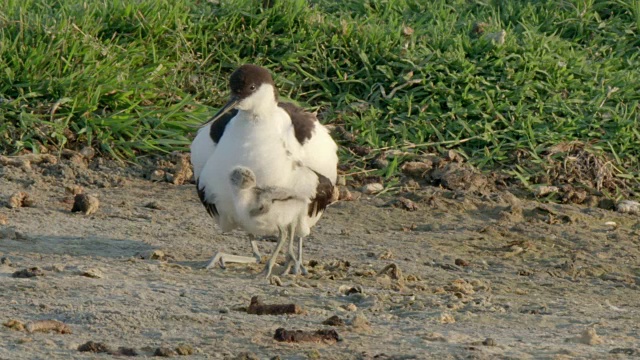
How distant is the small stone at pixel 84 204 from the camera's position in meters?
6.41

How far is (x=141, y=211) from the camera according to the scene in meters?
6.57

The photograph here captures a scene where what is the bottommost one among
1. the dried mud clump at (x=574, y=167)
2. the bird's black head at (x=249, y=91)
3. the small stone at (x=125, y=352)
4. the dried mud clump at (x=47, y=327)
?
the dried mud clump at (x=47, y=327)

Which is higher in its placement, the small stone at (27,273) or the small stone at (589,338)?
the small stone at (589,338)

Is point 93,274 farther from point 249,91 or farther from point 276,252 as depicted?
point 249,91

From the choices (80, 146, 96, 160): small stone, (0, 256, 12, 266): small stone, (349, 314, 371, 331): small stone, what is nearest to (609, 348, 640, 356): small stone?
(349, 314, 371, 331): small stone

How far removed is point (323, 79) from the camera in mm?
7859

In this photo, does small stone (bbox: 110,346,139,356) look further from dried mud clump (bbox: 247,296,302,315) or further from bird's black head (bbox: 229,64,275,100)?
bird's black head (bbox: 229,64,275,100)

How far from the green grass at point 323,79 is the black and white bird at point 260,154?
5.03ft

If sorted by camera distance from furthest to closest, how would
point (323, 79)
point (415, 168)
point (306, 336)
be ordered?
1. point (323, 79)
2. point (415, 168)
3. point (306, 336)

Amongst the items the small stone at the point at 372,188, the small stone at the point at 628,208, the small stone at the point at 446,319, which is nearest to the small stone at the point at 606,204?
the small stone at the point at 628,208

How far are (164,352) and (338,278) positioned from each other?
1.62 m

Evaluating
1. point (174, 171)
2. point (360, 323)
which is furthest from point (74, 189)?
point (360, 323)

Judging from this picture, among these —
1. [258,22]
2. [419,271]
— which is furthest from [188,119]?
[419,271]

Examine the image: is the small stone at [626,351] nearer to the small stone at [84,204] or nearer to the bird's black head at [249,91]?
the bird's black head at [249,91]
